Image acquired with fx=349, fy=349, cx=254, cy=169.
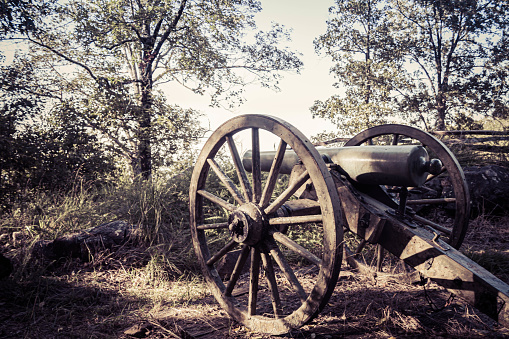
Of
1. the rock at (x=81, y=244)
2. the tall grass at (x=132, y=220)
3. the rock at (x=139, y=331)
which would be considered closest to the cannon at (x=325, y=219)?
the rock at (x=139, y=331)

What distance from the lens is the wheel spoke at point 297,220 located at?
1946mm

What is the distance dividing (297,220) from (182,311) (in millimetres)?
1347

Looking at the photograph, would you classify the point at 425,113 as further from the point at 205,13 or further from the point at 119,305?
the point at 119,305

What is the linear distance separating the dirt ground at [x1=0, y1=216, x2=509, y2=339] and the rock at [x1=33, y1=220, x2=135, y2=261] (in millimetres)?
251

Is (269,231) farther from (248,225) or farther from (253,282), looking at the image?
(253,282)

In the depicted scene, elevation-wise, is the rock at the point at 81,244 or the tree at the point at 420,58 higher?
the tree at the point at 420,58

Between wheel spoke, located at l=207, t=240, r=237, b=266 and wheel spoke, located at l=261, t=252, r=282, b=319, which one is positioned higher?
wheel spoke, located at l=207, t=240, r=237, b=266

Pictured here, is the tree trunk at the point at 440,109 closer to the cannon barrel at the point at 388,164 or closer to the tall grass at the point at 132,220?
the tall grass at the point at 132,220

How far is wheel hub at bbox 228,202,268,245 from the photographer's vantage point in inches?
88.3

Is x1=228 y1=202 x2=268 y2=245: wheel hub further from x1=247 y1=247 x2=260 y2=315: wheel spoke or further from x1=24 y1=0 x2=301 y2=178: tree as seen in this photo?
x1=24 y1=0 x2=301 y2=178: tree

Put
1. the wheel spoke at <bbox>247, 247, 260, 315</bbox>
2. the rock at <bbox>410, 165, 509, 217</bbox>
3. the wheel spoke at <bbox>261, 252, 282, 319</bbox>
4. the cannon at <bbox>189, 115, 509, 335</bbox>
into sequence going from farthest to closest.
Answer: the rock at <bbox>410, 165, 509, 217</bbox>, the wheel spoke at <bbox>247, 247, 260, 315</bbox>, the wheel spoke at <bbox>261, 252, 282, 319</bbox>, the cannon at <bbox>189, 115, 509, 335</bbox>

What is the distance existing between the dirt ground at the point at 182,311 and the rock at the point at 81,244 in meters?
0.25

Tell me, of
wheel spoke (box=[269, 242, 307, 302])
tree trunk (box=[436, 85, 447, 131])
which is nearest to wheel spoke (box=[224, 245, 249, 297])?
wheel spoke (box=[269, 242, 307, 302])

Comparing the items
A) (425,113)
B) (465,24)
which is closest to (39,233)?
(425,113)
